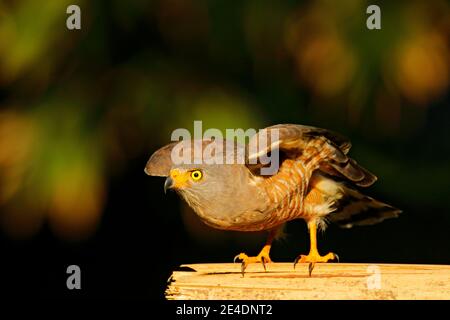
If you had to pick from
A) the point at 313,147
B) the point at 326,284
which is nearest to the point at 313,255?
the point at 326,284

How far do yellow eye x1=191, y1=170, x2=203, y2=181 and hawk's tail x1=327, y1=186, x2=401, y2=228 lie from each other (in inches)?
31.0

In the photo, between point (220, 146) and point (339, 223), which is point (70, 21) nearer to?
point (220, 146)

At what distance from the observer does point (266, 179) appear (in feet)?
9.66

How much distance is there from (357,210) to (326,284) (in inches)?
28.4

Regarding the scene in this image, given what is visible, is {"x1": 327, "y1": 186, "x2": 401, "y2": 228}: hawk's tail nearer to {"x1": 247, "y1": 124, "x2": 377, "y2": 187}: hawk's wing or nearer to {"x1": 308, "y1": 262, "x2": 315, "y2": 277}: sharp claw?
{"x1": 247, "y1": 124, "x2": 377, "y2": 187}: hawk's wing

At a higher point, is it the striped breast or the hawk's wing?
the hawk's wing

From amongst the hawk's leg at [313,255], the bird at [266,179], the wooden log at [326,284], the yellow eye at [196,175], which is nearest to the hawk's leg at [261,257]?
the bird at [266,179]

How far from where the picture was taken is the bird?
9.23 ft

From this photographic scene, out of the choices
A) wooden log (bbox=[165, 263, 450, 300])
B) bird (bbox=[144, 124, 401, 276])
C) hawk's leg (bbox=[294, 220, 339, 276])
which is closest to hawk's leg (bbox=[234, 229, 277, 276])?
bird (bbox=[144, 124, 401, 276])

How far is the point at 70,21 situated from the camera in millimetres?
3412

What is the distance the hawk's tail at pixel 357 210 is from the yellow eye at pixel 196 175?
31.0 inches

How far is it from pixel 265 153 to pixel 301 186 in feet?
0.97

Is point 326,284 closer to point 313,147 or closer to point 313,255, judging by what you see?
point 313,255
